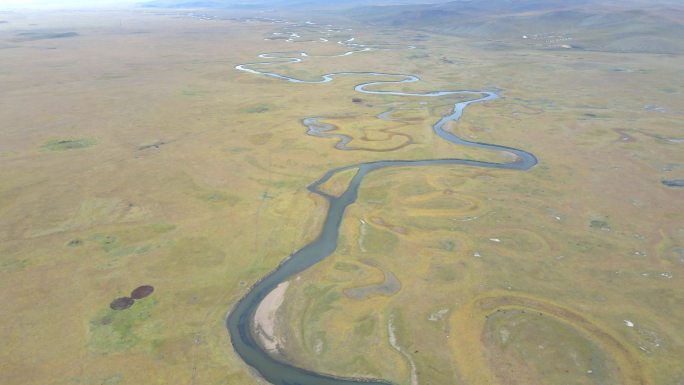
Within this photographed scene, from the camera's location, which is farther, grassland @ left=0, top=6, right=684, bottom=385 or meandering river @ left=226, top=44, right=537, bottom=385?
grassland @ left=0, top=6, right=684, bottom=385

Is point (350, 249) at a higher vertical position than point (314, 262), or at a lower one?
higher

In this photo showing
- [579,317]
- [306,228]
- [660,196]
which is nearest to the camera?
[579,317]

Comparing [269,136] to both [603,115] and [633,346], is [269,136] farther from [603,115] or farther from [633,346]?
[603,115]

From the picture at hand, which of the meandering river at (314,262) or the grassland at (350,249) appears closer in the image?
the meandering river at (314,262)

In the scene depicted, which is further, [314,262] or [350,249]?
[350,249]

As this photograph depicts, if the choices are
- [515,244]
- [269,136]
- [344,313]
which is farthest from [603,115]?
[344,313]

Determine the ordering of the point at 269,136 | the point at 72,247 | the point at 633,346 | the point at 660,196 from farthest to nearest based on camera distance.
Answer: the point at 269,136 < the point at 660,196 < the point at 72,247 < the point at 633,346

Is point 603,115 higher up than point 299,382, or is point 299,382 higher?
point 603,115

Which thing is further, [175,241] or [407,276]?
[175,241]
